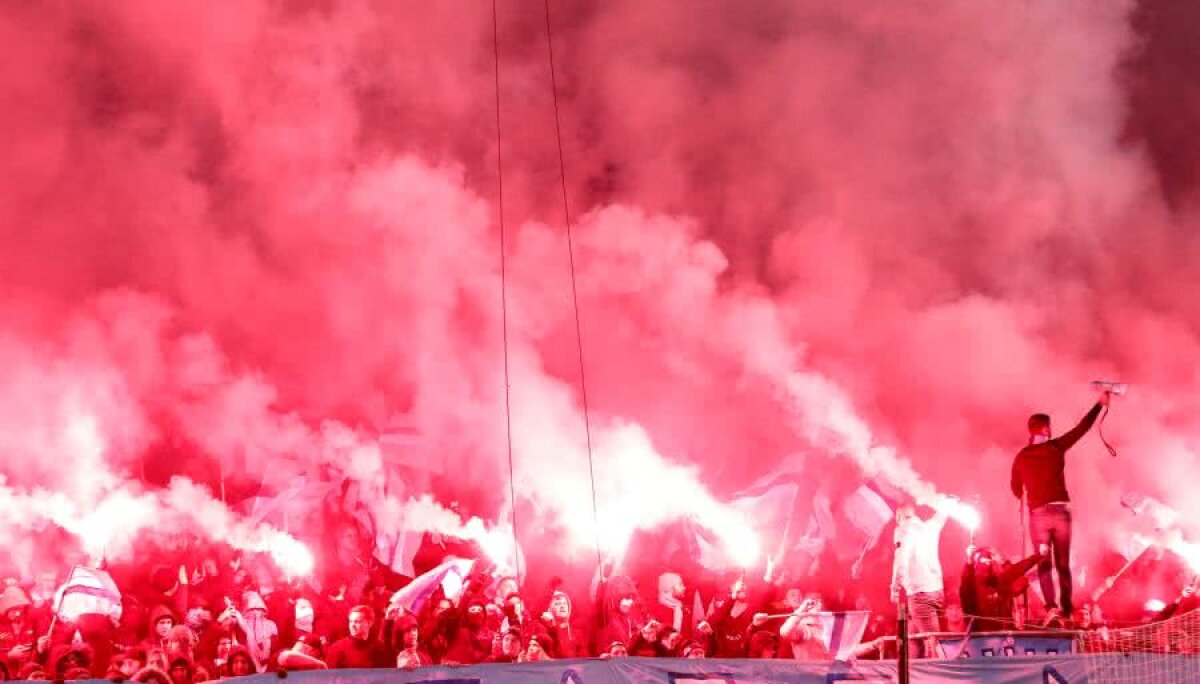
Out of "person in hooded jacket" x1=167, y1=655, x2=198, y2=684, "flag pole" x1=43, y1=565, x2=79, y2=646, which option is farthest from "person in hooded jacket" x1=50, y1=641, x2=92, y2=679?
"flag pole" x1=43, y1=565, x2=79, y2=646

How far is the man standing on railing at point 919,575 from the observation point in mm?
11961

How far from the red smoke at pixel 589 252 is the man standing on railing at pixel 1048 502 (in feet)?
16.6

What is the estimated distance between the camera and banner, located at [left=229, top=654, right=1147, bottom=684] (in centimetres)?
845

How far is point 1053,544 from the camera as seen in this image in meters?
12.6

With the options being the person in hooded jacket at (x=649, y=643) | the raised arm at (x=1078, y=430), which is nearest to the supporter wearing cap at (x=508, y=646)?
the person in hooded jacket at (x=649, y=643)

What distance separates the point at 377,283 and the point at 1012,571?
28.0 ft

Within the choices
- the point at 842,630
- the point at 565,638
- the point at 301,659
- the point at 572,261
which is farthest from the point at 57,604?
the point at 572,261

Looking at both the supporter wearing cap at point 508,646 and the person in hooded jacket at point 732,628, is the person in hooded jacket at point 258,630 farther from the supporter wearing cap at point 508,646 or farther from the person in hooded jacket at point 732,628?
the person in hooded jacket at point 732,628

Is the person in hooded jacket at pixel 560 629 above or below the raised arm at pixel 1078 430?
below

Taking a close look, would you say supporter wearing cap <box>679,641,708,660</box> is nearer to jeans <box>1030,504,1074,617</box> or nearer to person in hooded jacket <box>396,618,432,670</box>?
person in hooded jacket <box>396,618,432,670</box>

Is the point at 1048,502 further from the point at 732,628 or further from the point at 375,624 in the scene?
the point at 375,624

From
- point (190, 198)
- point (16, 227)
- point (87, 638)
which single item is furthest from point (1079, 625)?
point (16, 227)

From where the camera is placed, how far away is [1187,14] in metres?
20.1

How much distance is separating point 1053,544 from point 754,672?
441 centimetres
